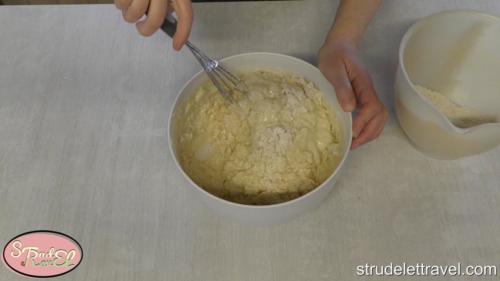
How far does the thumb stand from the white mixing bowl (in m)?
0.01

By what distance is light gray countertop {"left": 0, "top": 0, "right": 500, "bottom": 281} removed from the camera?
594 mm

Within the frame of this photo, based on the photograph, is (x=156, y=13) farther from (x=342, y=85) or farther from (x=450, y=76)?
(x=450, y=76)

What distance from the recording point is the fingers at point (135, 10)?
21.6 inches

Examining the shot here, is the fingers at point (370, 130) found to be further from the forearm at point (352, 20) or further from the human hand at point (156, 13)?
the human hand at point (156, 13)

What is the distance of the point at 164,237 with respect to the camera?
1.99ft

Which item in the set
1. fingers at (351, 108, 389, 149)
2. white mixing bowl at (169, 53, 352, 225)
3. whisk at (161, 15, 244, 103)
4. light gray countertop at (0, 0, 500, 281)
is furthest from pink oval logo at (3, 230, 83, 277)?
fingers at (351, 108, 389, 149)

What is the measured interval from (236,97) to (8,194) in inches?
13.1

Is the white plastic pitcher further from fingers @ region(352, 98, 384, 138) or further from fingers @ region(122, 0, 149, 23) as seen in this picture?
fingers @ region(122, 0, 149, 23)

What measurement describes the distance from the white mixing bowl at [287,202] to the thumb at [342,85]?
0.01 meters

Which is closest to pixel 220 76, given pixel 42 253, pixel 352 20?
pixel 352 20

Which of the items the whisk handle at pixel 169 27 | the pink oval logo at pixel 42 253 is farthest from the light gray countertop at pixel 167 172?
the whisk handle at pixel 169 27

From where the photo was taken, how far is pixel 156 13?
0.55 m

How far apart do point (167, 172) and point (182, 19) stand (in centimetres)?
21

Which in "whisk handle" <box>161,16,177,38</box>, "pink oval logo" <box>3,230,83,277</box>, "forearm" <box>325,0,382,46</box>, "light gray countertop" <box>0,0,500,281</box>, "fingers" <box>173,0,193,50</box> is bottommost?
"pink oval logo" <box>3,230,83,277</box>
